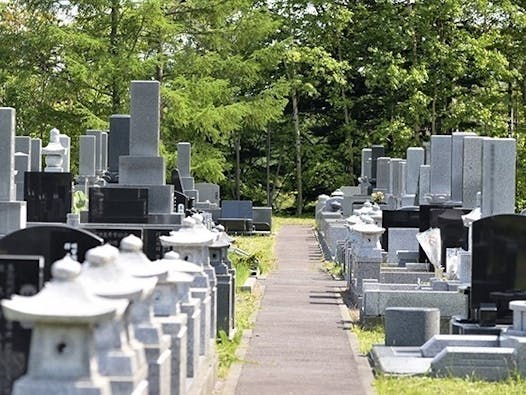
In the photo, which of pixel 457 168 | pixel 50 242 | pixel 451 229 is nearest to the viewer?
pixel 50 242

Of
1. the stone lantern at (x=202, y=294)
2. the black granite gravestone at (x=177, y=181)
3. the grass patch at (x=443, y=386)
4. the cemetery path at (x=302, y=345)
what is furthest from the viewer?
the black granite gravestone at (x=177, y=181)

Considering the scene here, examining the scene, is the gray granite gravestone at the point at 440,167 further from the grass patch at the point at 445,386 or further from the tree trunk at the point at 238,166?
the tree trunk at the point at 238,166

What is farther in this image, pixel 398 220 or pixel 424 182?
pixel 424 182

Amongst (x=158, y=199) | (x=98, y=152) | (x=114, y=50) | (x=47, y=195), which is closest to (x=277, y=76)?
(x=114, y=50)

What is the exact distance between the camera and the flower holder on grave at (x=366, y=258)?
736 inches

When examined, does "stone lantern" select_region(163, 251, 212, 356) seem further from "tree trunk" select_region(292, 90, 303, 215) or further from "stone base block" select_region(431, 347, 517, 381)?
"tree trunk" select_region(292, 90, 303, 215)

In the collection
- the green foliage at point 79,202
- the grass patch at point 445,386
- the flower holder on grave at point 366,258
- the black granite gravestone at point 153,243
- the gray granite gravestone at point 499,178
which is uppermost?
the gray granite gravestone at point 499,178

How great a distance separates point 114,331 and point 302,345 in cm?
766

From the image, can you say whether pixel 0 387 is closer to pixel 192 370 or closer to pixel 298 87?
pixel 192 370

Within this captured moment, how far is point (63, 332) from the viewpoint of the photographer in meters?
5.96

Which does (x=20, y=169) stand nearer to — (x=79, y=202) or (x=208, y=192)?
(x=79, y=202)

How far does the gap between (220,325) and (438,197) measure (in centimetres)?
1011

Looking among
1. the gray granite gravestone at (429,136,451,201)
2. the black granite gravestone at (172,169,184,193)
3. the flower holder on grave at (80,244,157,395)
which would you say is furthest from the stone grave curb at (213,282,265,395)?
the black granite gravestone at (172,169,184,193)

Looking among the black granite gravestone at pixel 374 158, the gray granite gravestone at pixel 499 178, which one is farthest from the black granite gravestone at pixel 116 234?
the black granite gravestone at pixel 374 158
